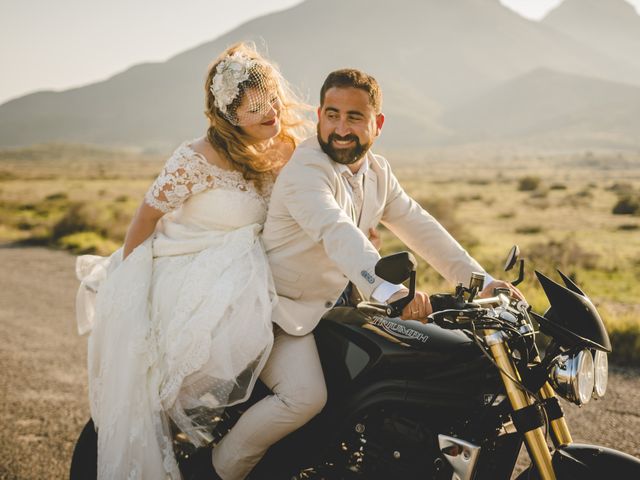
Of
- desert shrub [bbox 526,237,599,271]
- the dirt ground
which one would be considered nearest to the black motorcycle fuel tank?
the dirt ground

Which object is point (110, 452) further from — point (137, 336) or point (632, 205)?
point (632, 205)

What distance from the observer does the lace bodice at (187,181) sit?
3459 mm

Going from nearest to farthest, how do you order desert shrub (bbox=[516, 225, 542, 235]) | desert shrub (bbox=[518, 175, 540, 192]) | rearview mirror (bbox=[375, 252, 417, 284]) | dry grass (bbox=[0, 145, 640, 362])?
rearview mirror (bbox=[375, 252, 417, 284]) → dry grass (bbox=[0, 145, 640, 362]) → desert shrub (bbox=[516, 225, 542, 235]) → desert shrub (bbox=[518, 175, 540, 192])

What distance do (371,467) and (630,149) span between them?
568 feet

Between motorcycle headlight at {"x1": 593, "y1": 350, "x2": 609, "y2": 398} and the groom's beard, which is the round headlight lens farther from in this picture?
the groom's beard

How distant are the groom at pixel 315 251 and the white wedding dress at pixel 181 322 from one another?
0.39 feet

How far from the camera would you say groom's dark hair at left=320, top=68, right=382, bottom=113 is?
9.95ft

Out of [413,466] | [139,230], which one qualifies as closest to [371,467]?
[413,466]

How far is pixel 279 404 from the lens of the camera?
286 cm

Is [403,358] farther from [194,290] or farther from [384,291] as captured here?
[194,290]

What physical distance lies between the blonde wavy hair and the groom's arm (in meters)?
0.50

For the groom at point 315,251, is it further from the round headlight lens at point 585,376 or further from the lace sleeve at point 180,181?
the round headlight lens at point 585,376

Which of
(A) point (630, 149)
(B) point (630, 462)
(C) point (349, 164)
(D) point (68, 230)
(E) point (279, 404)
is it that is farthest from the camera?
(A) point (630, 149)

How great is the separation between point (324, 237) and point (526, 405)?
112 cm
